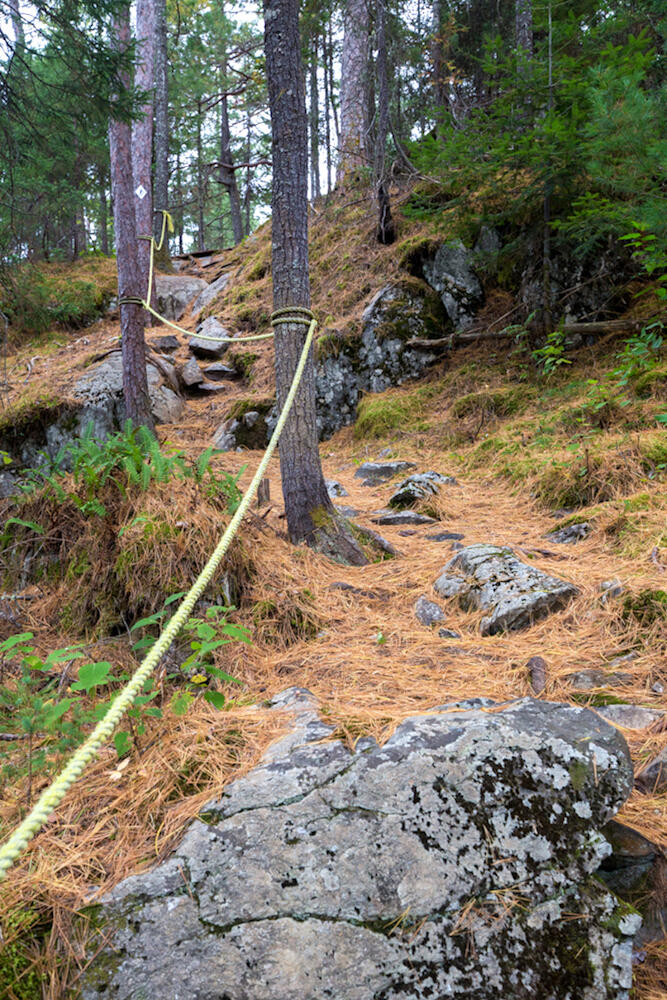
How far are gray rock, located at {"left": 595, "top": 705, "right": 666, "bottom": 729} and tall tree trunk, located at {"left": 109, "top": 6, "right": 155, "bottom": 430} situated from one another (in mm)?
5529

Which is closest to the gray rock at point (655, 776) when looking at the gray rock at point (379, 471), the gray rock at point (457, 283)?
the gray rock at point (379, 471)

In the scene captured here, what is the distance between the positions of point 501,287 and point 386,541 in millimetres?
4809

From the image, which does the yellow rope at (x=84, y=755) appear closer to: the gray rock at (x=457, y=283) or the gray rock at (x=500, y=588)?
the gray rock at (x=500, y=588)

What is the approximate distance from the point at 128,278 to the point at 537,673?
19.8 ft

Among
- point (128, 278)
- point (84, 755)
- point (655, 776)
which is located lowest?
point (655, 776)

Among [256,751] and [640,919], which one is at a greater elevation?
[256,751]

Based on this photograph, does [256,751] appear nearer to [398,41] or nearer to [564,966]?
[564,966]

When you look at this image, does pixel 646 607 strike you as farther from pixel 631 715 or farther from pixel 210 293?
pixel 210 293

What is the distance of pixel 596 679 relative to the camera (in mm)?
2238

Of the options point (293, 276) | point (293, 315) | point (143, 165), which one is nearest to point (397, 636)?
point (293, 315)

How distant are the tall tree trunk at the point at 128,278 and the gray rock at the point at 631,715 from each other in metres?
5.53

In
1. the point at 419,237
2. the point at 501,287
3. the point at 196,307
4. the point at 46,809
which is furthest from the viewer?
the point at 196,307

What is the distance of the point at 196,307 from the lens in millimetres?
11812

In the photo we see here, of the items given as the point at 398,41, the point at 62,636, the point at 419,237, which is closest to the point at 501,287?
the point at 419,237
